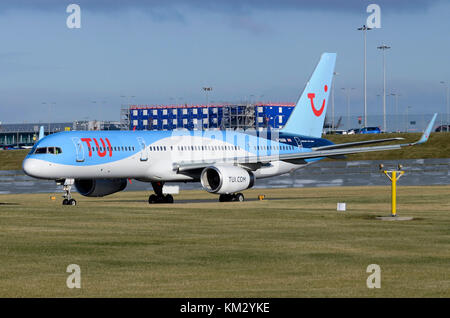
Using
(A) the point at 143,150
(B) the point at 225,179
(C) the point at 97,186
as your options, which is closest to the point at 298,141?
(B) the point at 225,179

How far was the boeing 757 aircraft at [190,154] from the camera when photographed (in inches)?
1766

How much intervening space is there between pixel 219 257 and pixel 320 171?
78603mm

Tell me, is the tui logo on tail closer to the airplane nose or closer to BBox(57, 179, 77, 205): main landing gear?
BBox(57, 179, 77, 205): main landing gear

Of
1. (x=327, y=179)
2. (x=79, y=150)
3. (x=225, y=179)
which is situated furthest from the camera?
(x=327, y=179)

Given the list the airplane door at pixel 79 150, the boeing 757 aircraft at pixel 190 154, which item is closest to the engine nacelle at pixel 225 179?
the boeing 757 aircraft at pixel 190 154

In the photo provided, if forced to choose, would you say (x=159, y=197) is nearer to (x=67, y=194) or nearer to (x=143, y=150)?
(x=143, y=150)

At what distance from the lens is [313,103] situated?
193ft

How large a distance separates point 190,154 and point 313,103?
37.7ft

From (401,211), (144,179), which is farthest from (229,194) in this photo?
(401,211)

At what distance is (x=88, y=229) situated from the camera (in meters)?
27.7

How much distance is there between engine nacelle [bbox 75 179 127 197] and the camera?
48.8 metres
